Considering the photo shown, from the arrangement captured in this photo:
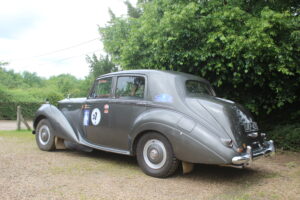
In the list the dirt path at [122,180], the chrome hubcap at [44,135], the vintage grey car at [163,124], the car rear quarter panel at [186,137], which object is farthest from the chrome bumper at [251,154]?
the chrome hubcap at [44,135]

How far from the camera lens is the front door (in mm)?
5629

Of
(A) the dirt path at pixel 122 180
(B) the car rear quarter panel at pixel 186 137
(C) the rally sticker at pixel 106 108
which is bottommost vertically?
(A) the dirt path at pixel 122 180

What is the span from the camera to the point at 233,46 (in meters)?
6.46

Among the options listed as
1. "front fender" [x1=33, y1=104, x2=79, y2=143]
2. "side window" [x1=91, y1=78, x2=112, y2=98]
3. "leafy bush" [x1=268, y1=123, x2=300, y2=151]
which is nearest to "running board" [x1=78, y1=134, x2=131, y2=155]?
"front fender" [x1=33, y1=104, x2=79, y2=143]

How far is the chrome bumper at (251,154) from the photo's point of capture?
412 cm

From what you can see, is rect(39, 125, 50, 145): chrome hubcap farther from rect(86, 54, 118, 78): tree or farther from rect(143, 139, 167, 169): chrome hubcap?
rect(86, 54, 118, 78): tree

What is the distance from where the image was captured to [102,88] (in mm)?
6035

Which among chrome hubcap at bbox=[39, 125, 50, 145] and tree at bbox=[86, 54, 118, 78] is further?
tree at bbox=[86, 54, 118, 78]

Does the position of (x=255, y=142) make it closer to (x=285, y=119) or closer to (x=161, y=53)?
(x=161, y=53)

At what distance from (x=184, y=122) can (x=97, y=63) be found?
18.7 meters

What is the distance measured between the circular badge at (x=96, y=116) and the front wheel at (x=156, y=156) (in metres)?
1.15

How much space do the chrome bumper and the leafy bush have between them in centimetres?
301

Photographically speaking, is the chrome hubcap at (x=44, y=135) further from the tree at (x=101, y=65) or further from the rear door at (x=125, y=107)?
the tree at (x=101, y=65)

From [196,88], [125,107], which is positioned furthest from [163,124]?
[196,88]
